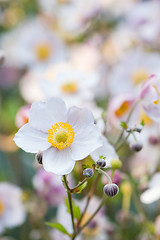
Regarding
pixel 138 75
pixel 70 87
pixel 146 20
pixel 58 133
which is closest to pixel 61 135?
pixel 58 133

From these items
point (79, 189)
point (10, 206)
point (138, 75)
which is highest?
point (79, 189)

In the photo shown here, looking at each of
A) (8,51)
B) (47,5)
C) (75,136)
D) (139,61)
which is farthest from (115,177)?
(47,5)

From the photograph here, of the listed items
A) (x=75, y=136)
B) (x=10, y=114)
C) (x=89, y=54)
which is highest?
(x=75, y=136)

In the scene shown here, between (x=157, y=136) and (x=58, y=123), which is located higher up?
(x=58, y=123)

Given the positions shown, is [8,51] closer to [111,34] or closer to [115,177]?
[111,34]

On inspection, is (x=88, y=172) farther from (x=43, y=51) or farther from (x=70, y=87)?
(x=43, y=51)

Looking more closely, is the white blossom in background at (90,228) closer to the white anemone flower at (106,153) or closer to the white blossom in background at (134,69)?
the white anemone flower at (106,153)
